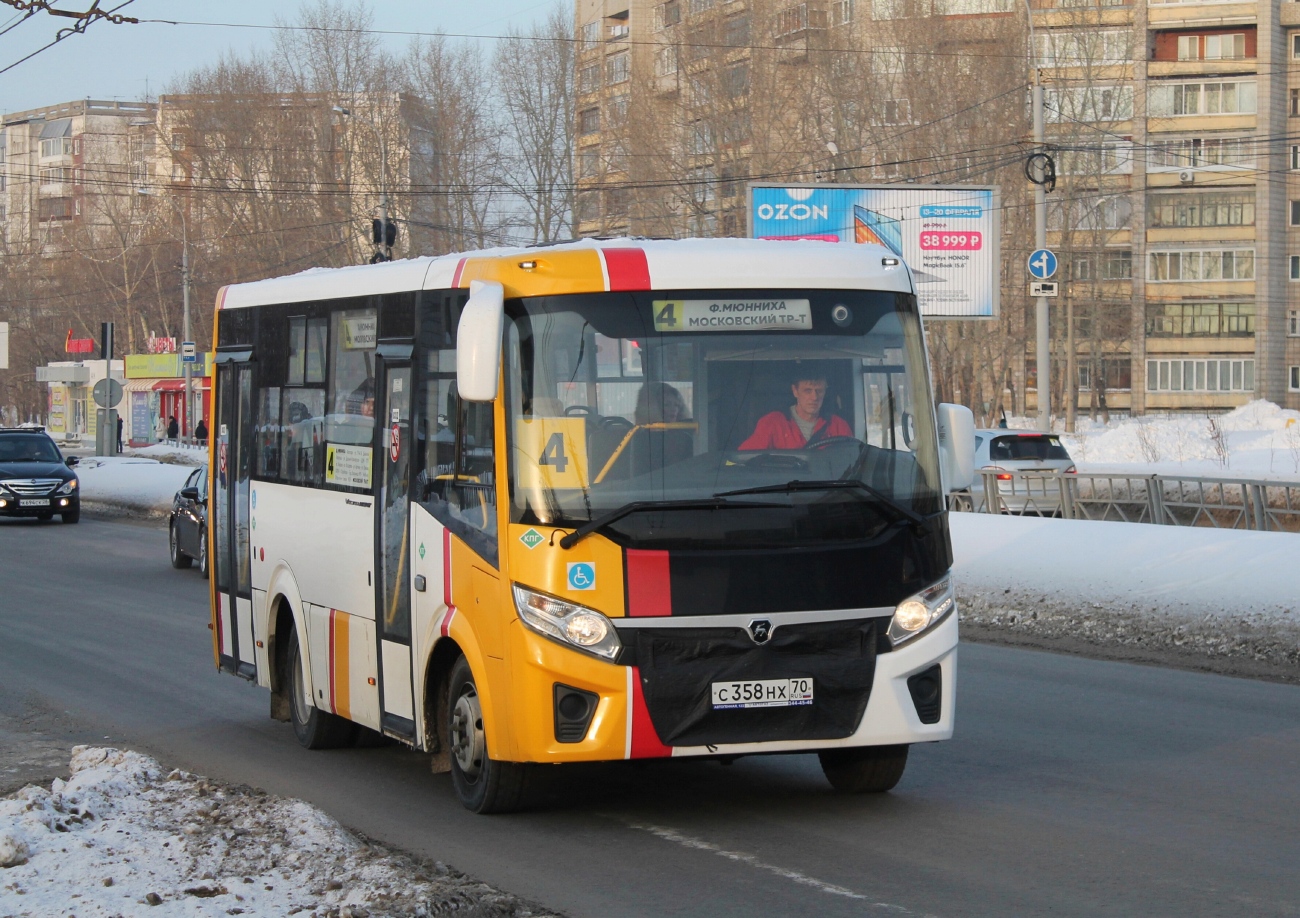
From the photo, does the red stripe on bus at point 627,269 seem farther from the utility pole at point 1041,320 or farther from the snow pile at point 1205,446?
the snow pile at point 1205,446

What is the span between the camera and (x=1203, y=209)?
8138 centimetres

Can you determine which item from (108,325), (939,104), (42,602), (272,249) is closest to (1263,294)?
(939,104)

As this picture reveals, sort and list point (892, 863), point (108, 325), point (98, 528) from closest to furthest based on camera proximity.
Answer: point (892, 863) < point (98, 528) < point (108, 325)

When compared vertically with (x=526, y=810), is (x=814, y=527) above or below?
above

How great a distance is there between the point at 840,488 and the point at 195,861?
9.35ft

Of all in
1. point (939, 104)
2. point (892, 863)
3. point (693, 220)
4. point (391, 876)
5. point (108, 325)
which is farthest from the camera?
point (693, 220)

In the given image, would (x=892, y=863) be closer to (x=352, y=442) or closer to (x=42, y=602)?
(x=352, y=442)

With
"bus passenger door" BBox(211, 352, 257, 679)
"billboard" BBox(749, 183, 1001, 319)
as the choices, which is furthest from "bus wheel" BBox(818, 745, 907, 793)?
"billboard" BBox(749, 183, 1001, 319)

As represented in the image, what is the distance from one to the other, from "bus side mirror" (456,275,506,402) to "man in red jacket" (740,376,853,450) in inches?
41.6

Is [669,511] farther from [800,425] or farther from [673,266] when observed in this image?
[673,266]

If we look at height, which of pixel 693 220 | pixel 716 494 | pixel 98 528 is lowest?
pixel 98 528

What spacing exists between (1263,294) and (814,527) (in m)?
78.9

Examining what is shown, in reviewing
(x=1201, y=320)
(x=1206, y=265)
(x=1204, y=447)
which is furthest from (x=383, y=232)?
(x=1206, y=265)

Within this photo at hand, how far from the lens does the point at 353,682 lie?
855 centimetres
